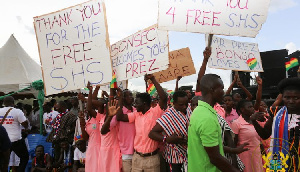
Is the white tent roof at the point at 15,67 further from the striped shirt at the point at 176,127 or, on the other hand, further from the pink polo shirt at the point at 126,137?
the striped shirt at the point at 176,127

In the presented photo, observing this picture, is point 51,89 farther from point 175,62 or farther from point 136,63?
point 175,62

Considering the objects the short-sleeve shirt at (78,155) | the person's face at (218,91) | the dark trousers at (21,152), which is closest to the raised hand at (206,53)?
the person's face at (218,91)

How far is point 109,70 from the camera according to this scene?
17.1ft

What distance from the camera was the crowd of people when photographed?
278 centimetres

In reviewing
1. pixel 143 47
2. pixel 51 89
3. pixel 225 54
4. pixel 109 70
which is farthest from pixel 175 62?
pixel 51 89

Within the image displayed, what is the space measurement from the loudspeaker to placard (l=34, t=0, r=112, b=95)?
7.18 metres

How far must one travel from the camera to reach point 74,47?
5391 mm

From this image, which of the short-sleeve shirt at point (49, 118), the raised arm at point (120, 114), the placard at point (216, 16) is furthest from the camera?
the short-sleeve shirt at point (49, 118)

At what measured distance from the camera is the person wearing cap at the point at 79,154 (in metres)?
6.70

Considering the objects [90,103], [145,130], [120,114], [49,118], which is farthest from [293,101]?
[49,118]

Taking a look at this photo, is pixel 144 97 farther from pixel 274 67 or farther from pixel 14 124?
pixel 274 67

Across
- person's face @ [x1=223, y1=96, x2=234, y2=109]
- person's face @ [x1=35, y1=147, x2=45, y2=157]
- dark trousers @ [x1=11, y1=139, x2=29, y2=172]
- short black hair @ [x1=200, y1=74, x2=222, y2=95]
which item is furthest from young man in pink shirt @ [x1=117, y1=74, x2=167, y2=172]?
person's face @ [x1=35, y1=147, x2=45, y2=157]

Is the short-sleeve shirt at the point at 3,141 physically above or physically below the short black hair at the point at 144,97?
below

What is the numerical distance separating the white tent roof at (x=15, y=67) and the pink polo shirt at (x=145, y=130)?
9093mm
